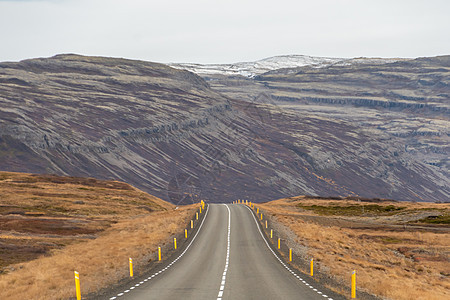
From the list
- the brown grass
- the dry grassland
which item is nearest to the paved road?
the dry grassland

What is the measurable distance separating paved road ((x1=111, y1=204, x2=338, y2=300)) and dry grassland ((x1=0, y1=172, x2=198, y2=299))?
3481mm

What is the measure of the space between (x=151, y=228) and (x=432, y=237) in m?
38.0

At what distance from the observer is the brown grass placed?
106ft

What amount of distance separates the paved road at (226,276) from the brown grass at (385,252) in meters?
4.32

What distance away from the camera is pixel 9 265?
35.8 metres

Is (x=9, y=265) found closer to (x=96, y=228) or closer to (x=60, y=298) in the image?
(x=60, y=298)

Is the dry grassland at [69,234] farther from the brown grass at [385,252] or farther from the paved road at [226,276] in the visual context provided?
the brown grass at [385,252]

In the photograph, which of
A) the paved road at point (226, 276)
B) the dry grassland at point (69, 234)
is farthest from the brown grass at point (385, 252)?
the dry grassland at point (69, 234)

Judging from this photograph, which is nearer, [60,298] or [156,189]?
[60,298]

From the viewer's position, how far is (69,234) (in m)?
55.9

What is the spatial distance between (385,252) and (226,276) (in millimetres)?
29813

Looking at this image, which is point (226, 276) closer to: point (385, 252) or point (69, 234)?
point (385, 252)

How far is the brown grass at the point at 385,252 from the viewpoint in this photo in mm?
32169

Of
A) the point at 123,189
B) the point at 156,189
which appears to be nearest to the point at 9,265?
the point at 123,189
